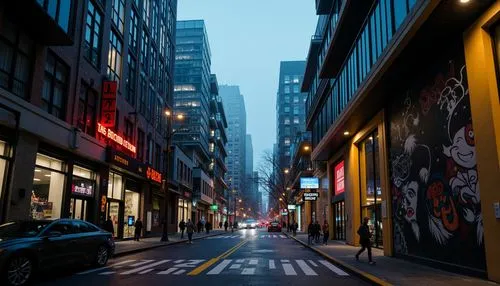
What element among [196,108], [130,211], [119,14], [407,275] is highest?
[196,108]

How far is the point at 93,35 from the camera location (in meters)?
26.6

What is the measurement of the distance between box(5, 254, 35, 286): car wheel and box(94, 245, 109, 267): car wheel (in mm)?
3749

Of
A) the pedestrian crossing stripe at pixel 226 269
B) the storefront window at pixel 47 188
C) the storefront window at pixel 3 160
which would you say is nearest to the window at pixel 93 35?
the storefront window at pixel 47 188

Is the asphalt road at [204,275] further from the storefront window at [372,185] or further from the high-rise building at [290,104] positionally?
the high-rise building at [290,104]

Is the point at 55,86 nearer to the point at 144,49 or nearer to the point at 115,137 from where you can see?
the point at 115,137

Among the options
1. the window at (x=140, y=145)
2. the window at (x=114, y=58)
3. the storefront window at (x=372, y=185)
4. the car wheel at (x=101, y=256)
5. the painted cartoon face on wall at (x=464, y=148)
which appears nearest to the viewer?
the painted cartoon face on wall at (x=464, y=148)

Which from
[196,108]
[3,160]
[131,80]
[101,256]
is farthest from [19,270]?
[196,108]

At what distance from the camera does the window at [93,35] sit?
25.8 meters

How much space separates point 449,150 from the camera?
44.0ft

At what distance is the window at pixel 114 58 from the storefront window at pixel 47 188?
9558mm

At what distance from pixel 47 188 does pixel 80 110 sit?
5.50 m

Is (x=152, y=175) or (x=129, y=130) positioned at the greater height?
(x=129, y=130)

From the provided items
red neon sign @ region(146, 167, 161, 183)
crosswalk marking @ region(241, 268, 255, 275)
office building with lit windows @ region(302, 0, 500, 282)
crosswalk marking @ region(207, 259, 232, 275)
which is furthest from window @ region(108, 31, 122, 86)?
crosswalk marking @ region(241, 268, 255, 275)

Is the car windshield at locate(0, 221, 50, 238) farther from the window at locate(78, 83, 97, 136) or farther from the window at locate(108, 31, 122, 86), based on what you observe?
the window at locate(108, 31, 122, 86)
